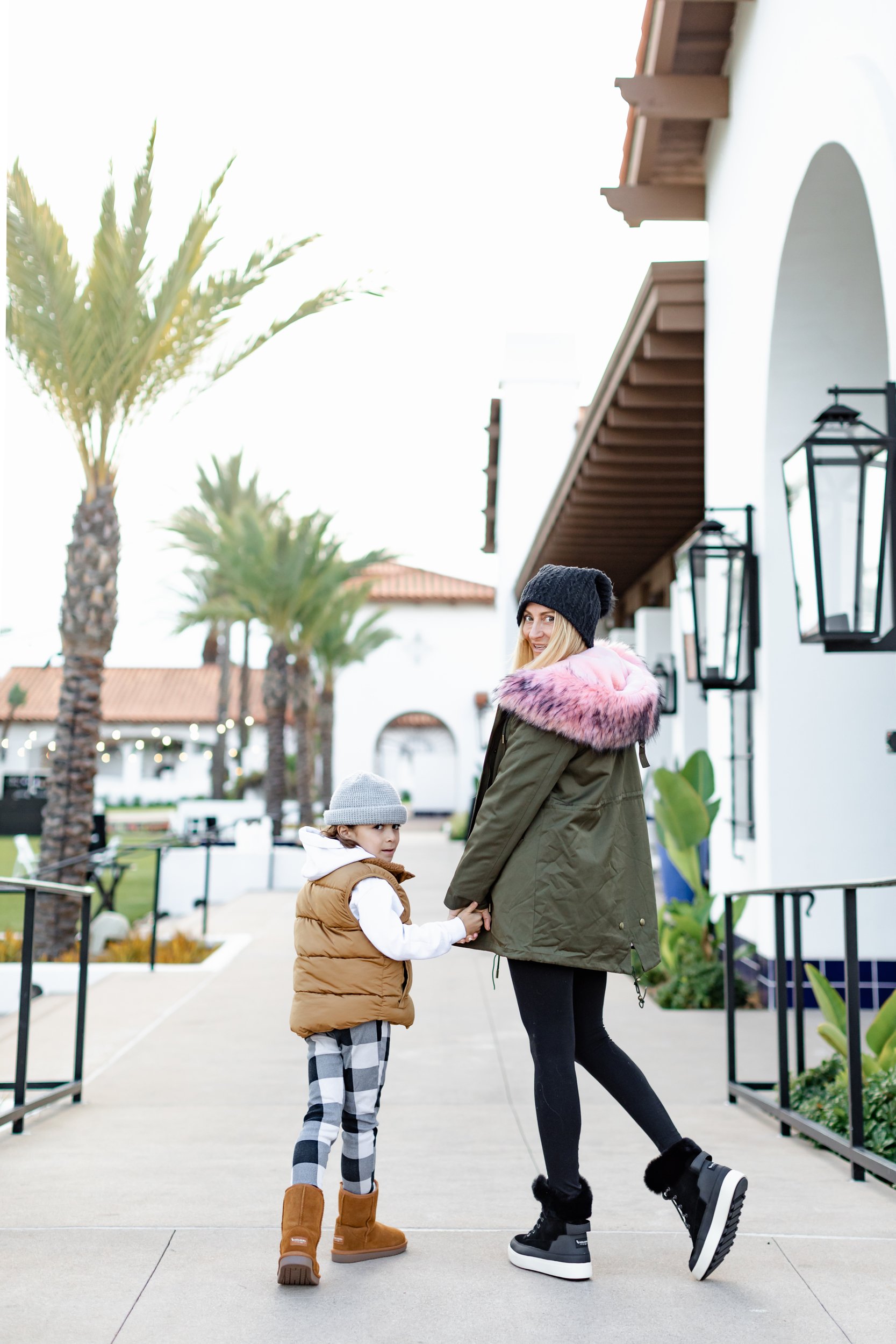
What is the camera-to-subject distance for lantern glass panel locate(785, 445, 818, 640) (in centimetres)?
451

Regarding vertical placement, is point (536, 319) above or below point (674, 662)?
above

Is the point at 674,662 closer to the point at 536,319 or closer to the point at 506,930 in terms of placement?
the point at 506,930

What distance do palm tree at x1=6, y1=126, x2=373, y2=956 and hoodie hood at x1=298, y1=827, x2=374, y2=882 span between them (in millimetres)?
6613

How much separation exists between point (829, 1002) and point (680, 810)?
2.75 m

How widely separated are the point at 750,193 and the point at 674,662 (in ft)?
14.9

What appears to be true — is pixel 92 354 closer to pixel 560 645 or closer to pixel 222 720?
pixel 560 645

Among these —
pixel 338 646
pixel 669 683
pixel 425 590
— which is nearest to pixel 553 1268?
pixel 669 683

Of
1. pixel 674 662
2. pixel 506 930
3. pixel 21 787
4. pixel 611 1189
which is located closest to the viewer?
pixel 506 930

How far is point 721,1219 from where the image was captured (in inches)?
109

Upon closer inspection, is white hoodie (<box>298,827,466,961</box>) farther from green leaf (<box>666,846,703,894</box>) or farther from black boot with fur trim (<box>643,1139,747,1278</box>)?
green leaf (<box>666,846,703,894</box>)

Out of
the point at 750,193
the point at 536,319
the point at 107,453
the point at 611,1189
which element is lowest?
the point at 611,1189

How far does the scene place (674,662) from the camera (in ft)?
35.0

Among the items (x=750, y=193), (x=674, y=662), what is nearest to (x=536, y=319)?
(x=674, y=662)

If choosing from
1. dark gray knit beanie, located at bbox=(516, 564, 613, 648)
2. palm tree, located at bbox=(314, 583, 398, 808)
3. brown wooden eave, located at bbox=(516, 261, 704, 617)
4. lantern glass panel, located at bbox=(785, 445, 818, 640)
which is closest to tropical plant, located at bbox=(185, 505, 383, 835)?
palm tree, located at bbox=(314, 583, 398, 808)
